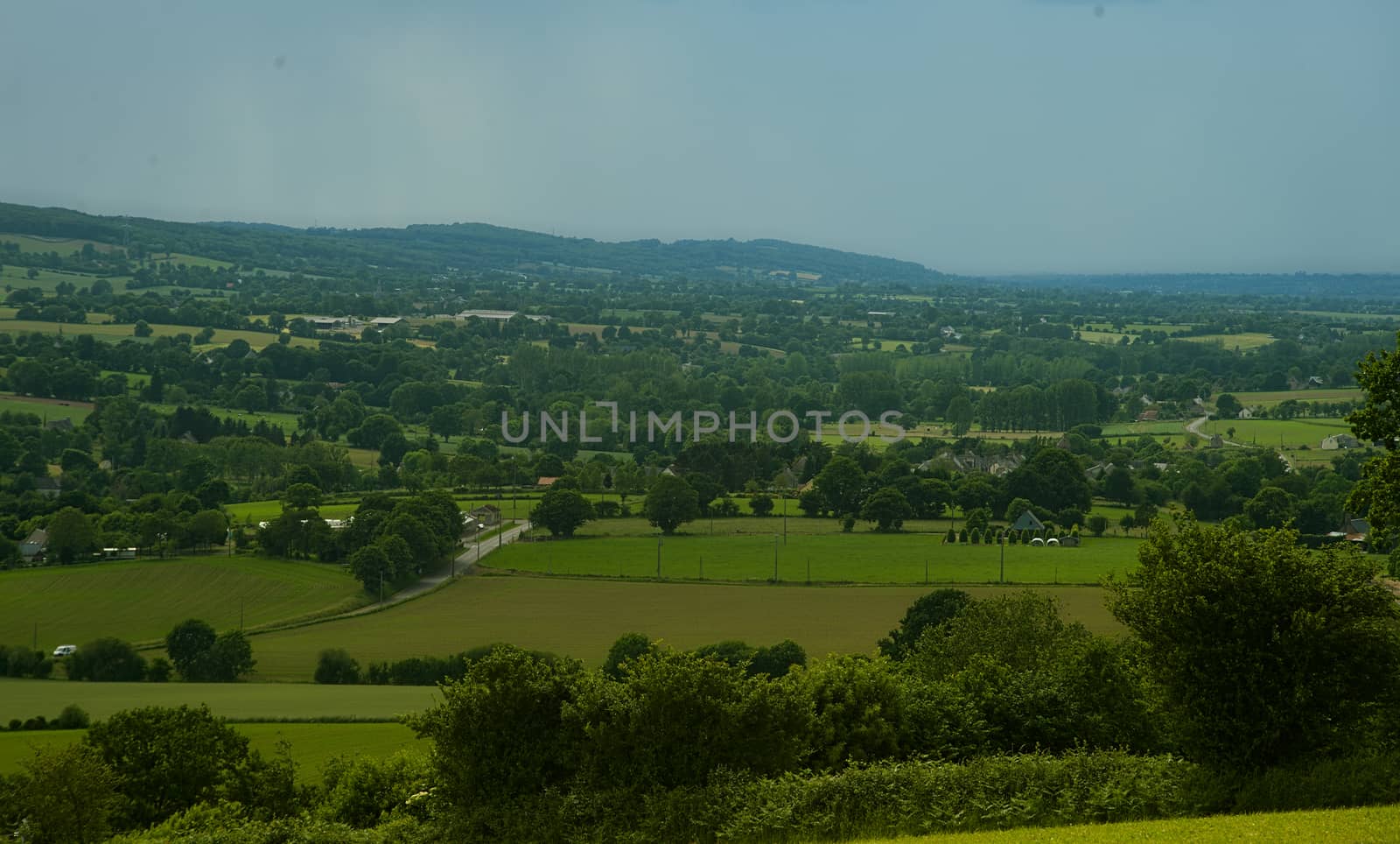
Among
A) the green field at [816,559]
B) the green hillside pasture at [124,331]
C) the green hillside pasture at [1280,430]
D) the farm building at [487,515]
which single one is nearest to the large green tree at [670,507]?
the green field at [816,559]

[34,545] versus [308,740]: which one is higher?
[308,740]

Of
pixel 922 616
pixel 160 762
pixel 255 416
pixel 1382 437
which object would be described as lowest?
pixel 255 416

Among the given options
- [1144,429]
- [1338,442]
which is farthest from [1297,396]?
[1338,442]

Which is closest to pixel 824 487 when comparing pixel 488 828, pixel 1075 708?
pixel 1075 708

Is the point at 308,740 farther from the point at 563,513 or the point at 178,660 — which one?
the point at 563,513

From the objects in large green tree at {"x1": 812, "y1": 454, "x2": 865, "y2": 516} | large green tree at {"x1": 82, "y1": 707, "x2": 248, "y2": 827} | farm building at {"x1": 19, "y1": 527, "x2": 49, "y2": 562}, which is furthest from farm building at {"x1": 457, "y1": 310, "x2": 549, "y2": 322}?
large green tree at {"x1": 82, "y1": 707, "x2": 248, "y2": 827}

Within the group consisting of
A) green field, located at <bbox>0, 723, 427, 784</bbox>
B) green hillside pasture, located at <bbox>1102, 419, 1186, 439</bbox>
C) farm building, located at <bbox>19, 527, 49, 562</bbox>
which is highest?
green field, located at <bbox>0, 723, 427, 784</bbox>

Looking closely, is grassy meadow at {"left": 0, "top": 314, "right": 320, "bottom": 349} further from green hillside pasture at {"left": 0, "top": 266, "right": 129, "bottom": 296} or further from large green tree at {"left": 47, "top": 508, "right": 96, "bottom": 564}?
large green tree at {"left": 47, "top": 508, "right": 96, "bottom": 564}
